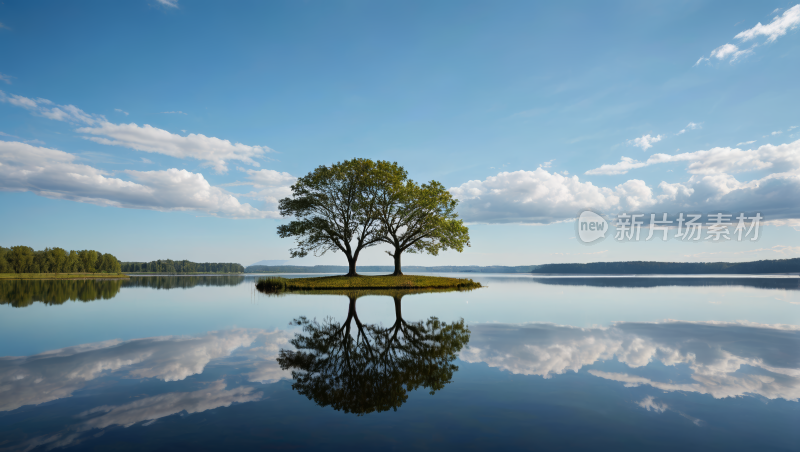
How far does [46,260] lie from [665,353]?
180 meters

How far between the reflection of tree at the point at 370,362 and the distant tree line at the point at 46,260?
166114mm

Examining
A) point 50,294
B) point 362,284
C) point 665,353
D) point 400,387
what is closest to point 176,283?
point 50,294

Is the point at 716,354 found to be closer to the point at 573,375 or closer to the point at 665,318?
the point at 573,375

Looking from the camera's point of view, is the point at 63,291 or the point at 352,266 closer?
the point at 63,291

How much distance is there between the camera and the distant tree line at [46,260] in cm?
12412

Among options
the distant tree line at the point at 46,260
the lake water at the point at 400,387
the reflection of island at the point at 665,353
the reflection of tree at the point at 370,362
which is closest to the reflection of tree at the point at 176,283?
the lake water at the point at 400,387

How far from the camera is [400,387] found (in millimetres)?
8016

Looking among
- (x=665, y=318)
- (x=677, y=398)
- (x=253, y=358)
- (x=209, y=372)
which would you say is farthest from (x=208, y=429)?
(x=665, y=318)

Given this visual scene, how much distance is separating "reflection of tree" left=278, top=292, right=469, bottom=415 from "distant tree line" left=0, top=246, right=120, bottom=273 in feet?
545

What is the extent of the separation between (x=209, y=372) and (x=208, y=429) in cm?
380

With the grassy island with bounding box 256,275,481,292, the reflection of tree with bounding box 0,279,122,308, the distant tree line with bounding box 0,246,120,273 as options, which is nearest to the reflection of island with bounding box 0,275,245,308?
the reflection of tree with bounding box 0,279,122,308

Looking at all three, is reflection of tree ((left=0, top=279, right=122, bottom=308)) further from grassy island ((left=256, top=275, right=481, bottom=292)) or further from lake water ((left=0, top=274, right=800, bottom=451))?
lake water ((left=0, top=274, right=800, bottom=451))

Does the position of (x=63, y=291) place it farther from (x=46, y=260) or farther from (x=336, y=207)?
(x=46, y=260)

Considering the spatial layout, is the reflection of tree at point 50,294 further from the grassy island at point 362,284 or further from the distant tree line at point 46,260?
the distant tree line at point 46,260
